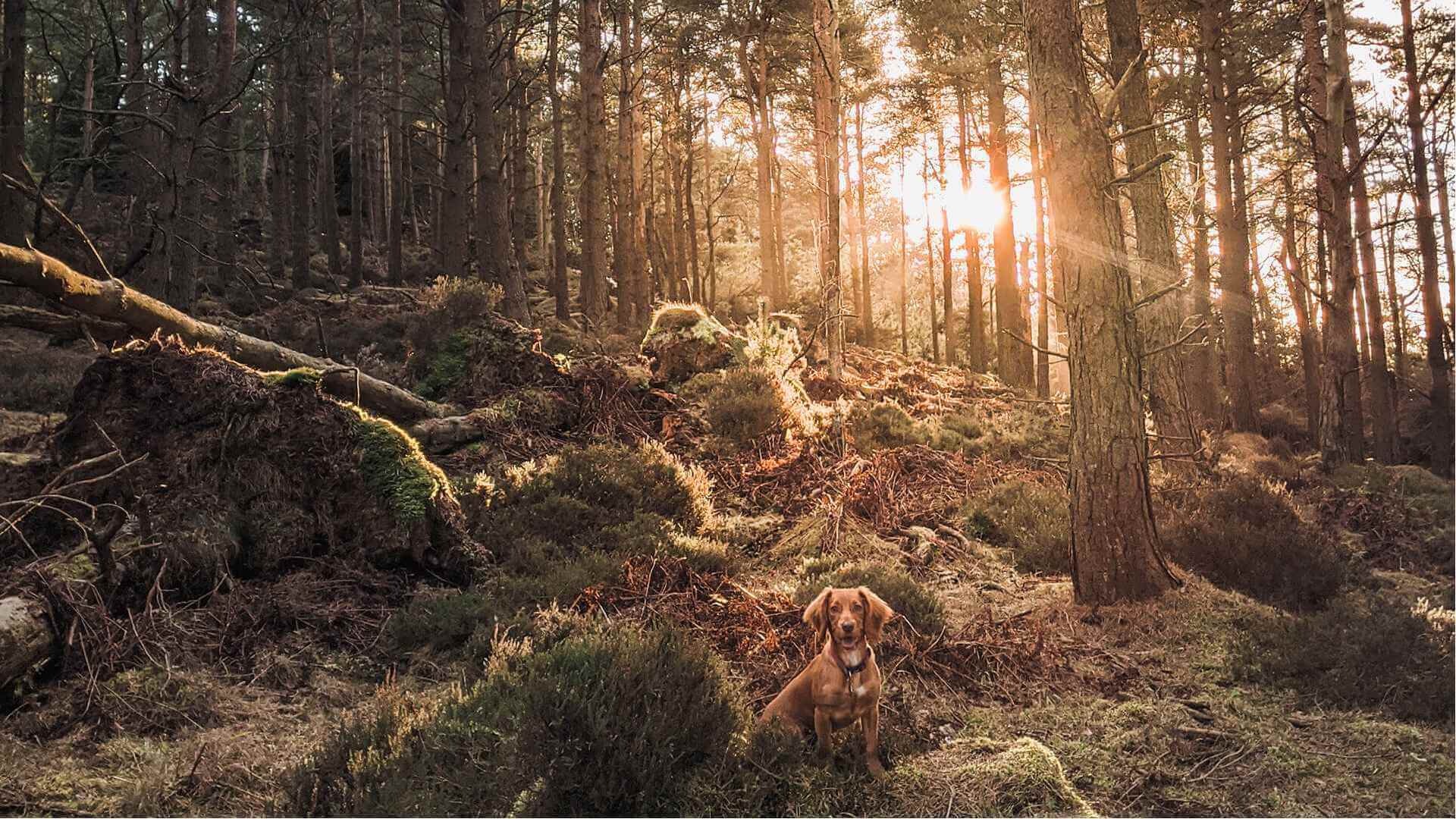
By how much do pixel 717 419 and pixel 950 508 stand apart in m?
3.43

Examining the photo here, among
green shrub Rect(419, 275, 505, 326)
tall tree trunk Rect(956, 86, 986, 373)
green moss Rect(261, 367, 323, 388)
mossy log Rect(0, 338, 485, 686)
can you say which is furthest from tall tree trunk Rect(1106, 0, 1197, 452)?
tall tree trunk Rect(956, 86, 986, 373)

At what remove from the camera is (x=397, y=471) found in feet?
21.2

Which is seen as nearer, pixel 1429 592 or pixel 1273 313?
pixel 1429 592

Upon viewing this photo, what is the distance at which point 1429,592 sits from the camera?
6.45m

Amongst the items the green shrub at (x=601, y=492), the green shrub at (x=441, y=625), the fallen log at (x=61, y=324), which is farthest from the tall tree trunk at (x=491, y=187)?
the green shrub at (x=441, y=625)

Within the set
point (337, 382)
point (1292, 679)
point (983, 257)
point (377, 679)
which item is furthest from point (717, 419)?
point (983, 257)

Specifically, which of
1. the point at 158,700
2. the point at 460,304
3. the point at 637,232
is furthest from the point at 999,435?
the point at 637,232

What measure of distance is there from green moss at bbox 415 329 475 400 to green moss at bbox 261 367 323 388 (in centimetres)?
391

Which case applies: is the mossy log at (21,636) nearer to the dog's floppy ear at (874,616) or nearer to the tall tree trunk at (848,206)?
the dog's floppy ear at (874,616)

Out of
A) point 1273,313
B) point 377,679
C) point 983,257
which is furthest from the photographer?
point 983,257

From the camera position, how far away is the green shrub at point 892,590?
5.53 m

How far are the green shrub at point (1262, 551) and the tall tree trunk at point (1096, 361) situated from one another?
39.3 inches

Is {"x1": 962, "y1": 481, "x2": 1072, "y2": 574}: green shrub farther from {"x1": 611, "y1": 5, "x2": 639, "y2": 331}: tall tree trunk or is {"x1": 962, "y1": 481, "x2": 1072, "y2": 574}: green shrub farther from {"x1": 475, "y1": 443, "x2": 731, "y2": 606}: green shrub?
{"x1": 611, "y1": 5, "x2": 639, "y2": 331}: tall tree trunk

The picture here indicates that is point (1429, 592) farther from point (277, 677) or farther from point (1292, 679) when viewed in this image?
point (277, 677)
